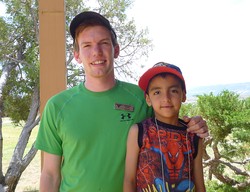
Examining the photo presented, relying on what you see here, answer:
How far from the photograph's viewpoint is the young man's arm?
1065 mm

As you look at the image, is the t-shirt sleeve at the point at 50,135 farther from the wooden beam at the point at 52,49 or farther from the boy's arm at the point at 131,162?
the wooden beam at the point at 52,49

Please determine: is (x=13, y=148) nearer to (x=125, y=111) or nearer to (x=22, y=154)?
(x=22, y=154)

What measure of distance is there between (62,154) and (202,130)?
49 centimetres

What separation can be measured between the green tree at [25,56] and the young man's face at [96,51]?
10.8ft

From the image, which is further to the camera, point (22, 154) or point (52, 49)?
point (22, 154)

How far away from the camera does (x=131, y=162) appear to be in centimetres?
104

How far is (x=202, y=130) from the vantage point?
42.4 inches

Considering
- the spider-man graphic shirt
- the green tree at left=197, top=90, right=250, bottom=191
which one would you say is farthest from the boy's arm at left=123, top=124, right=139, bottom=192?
the green tree at left=197, top=90, right=250, bottom=191

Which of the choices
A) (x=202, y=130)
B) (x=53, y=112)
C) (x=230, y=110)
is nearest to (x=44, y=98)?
(x=53, y=112)

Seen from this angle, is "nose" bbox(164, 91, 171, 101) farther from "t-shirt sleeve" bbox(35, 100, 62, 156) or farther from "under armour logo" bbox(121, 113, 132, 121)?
"t-shirt sleeve" bbox(35, 100, 62, 156)

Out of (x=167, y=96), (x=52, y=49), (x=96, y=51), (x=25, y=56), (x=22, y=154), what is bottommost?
(x=22, y=154)

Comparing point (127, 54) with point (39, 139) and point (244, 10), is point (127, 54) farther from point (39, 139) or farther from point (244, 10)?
point (39, 139)

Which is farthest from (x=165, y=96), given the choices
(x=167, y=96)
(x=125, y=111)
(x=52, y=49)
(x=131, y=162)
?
(x=52, y=49)

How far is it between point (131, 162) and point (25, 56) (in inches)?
Result: 165
